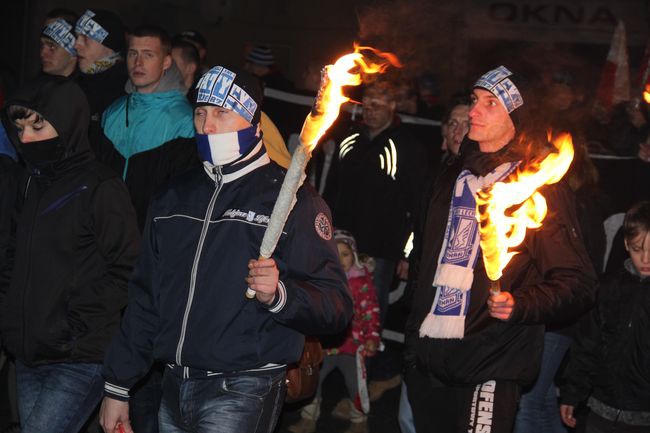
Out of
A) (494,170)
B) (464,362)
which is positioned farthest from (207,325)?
(494,170)

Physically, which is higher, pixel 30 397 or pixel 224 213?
pixel 224 213

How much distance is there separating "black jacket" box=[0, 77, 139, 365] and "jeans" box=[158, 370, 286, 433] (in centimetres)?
83

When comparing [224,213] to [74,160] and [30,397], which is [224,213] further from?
[30,397]

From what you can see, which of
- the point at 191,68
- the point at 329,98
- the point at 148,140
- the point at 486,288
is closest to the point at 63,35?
the point at 191,68

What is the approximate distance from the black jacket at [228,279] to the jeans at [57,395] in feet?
1.50

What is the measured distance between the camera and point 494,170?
15.6 ft

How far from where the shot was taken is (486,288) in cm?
467

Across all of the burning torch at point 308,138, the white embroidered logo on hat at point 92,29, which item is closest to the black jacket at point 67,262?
the burning torch at point 308,138

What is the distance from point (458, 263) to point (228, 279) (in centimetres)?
128

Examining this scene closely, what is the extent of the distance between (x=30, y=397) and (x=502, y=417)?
2.37 metres

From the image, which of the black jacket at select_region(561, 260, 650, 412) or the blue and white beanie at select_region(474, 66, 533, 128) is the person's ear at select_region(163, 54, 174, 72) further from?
the black jacket at select_region(561, 260, 650, 412)

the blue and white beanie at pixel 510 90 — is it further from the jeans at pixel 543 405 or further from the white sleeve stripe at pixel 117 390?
the white sleeve stripe at pixel 117 390

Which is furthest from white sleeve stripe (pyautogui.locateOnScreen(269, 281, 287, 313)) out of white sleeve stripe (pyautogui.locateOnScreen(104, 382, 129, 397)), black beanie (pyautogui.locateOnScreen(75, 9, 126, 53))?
black beanie (pyautogui.locateOnScreen(75, 9, 126, 53))

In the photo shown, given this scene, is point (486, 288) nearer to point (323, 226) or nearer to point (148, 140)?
point (323, 226)
